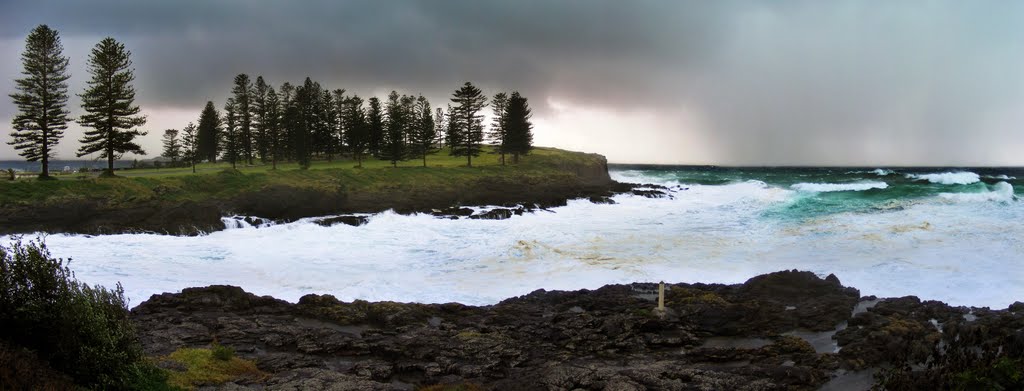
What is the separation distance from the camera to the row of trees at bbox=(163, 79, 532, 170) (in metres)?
62.2

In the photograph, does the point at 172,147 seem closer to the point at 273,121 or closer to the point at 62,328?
the point at 273,121

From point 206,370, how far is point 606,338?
9419 millimetres

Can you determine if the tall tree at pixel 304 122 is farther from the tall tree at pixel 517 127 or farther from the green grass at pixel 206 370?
the green grass at pixel 206 370

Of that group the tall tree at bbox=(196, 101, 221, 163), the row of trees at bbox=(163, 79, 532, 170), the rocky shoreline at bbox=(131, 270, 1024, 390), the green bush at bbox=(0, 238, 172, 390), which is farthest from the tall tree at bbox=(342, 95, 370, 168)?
the green bush at bbox=(0, 238, 172, 390)

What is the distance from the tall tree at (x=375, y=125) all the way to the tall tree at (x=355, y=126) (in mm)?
707

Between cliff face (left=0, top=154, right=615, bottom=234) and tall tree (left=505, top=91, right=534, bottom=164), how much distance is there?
6162 millimetres

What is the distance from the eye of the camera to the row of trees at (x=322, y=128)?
62.2 meters

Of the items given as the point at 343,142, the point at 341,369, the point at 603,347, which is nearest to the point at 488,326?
the point at 603,347

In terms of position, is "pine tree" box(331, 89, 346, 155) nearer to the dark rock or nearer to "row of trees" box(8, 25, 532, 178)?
"row of trees" box(8, 25, 532, 178)

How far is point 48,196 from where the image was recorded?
A: 104ft

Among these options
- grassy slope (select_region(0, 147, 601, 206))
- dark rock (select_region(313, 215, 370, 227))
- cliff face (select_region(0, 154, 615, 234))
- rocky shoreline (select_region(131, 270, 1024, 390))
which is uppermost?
grassy slope (select_region(0, 147, 601, 206))

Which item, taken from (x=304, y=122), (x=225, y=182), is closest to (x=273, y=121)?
(x=304, y=122)

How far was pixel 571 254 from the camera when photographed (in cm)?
2711

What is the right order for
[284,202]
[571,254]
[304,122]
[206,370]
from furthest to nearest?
[304,122] → [284,202] → [571,254] → [206,370]
